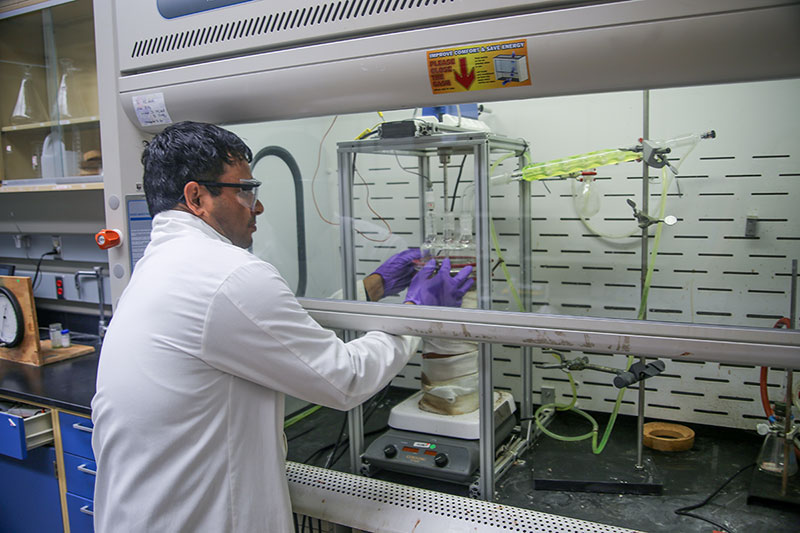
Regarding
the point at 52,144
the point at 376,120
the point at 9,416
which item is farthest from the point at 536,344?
the point at 52,144

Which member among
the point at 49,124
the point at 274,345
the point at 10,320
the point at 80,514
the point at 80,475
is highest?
the point at 49,124

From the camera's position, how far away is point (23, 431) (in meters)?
1.86

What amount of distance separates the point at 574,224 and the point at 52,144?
2.47 meters

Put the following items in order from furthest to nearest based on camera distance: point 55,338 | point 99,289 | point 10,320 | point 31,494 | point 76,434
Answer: point 99,289 → point 55,338 → point 10,320 → point 31,494 → point 76,434

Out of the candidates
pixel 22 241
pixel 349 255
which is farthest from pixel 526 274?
pixel 22 241

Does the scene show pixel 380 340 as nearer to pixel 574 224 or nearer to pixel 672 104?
pixel 574 224

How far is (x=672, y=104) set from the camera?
1.22 metres

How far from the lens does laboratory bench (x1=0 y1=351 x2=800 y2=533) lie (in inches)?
52.1

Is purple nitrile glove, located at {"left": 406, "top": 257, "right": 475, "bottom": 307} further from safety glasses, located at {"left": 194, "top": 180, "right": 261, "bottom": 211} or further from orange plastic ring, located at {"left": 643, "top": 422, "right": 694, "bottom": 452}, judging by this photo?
orange plastic ring, located at {"left": 643, "top": 422, "right": 694, "bottom": 452}

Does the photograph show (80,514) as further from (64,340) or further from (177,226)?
(177,226)

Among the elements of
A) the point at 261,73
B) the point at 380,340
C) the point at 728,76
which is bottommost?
the point at 380,340

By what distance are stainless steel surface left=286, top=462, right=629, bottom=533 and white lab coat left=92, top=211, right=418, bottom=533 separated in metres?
0.16

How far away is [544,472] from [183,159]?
1166 mm

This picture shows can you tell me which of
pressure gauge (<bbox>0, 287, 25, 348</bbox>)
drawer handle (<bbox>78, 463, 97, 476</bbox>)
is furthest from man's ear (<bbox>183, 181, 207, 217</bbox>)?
pressure gauge (<bbox>0, 287, 25, 348</bbox>)
